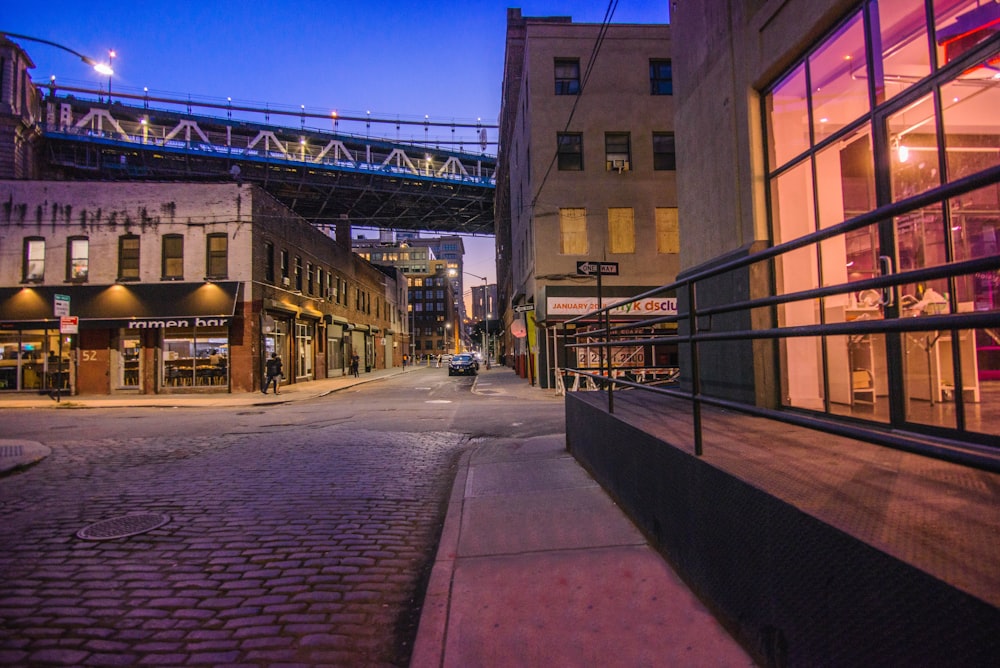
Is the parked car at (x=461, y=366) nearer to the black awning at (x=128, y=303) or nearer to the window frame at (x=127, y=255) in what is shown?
the black awning at (x=128, y=303)

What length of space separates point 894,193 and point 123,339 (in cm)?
2596

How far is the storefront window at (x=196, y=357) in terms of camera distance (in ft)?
72.4

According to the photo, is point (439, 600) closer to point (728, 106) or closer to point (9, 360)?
point (728, 106)

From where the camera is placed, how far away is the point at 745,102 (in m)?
6.17

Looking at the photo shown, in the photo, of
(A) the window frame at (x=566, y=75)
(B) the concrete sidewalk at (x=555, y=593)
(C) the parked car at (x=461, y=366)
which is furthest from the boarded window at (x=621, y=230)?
(B) the concrete sidewalk at (x=555, y=593)

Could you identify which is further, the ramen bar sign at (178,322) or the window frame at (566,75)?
the window frame at (566,75)

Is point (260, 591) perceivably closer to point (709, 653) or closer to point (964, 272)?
point (709, 653)

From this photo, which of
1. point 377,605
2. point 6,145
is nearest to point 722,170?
point 377,605

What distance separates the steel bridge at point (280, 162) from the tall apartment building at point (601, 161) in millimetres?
29672

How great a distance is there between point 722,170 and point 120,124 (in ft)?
203

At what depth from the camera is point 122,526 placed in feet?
15.6

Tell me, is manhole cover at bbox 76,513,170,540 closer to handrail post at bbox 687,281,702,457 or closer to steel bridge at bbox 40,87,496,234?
handrail post at bbox 687,281,702,457

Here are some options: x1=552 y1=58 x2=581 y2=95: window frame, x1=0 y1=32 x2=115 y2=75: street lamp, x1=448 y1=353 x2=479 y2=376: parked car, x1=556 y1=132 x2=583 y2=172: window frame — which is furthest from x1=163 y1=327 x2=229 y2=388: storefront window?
x1=552 y1=58 x2=581 y2=95: window frame

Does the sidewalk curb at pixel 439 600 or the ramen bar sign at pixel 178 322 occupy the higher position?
the ramen bar sign at pixel 178 322
